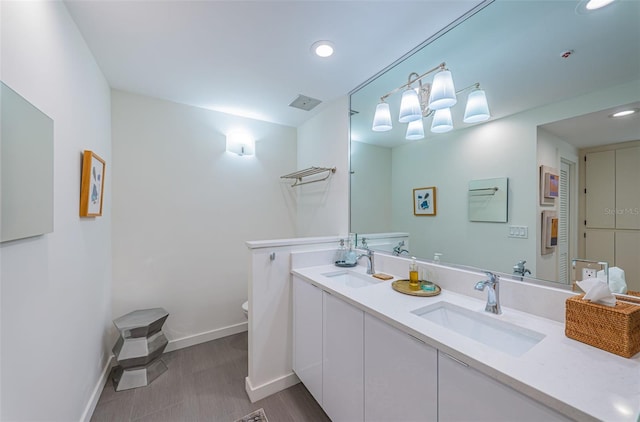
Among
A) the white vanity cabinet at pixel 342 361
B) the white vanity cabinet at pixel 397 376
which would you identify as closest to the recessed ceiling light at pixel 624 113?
the white vanity cabinet at pixel 397 376

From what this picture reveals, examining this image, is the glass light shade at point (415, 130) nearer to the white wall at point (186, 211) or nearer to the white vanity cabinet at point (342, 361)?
the white vanity cabinet at point (342, 361)

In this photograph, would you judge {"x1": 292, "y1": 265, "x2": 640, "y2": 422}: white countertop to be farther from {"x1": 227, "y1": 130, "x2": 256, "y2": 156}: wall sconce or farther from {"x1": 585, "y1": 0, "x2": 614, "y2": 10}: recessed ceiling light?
{"x1": 227, "y1": 130, "x2": 256, "y2": 156}: wall sconce

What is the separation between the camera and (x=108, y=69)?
6.15 feet

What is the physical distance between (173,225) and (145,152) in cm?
74

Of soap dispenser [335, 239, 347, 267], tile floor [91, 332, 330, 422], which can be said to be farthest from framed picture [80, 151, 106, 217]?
soap dispenser [335, 239, 347, 267]

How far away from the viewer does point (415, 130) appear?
1712 mm

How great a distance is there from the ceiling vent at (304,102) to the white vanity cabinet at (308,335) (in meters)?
1.67

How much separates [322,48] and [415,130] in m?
0.84

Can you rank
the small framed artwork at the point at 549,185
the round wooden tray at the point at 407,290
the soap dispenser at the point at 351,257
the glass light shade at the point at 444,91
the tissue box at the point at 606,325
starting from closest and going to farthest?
the tissue box at the point at 606,325 → the small framed artwork at the point at 549,185 → the round wooden tray at the point at 407,290 → the glass light shade at the point at 444,91 → the soap dispenser at the point at 351,257

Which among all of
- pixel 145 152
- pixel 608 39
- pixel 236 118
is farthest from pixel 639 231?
pixel 145 152

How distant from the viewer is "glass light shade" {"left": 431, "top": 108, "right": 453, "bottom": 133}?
1.50m

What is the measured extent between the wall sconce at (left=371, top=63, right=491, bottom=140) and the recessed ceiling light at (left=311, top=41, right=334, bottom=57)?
537 millimetres

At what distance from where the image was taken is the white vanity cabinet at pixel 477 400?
65cm

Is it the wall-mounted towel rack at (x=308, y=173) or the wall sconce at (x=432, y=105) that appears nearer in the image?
the wall sconce at (x=432, y=105)
